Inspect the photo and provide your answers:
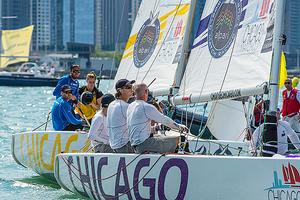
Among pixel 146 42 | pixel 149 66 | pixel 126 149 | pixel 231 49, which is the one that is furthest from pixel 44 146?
pixel 231 49

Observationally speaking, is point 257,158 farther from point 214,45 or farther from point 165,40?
point 165,40

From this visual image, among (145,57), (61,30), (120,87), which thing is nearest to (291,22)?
(145,57)

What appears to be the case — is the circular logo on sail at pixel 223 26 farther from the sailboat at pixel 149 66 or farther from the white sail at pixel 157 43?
the white sail at pixel 157 43

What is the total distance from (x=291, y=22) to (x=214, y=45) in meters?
48.5

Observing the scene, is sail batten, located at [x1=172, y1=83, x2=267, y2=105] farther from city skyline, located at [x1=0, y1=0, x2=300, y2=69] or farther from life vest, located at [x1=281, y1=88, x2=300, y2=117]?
city skyline, located at [x1=0, y1=0, x2=300, y2=69]

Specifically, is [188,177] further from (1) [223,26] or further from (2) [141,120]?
(1) [223,26]

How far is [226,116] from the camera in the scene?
13562mm

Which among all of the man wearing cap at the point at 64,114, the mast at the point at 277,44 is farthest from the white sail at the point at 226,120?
the mast at the point at 277,44

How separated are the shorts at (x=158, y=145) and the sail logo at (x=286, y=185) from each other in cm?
117

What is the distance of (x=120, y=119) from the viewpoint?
31.4 ft

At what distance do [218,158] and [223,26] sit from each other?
2.36 metres

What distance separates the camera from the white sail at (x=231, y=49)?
382 inches

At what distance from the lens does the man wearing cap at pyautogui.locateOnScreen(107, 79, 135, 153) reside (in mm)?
9531

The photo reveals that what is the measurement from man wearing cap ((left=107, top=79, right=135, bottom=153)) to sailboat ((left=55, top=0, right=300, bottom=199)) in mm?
221
